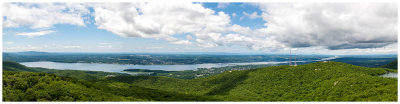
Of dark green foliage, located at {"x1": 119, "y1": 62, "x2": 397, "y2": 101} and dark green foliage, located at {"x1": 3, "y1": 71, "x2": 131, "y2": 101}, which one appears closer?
dark green foliage, located at {"x1": 3, "y1": 71, "x2": 131, "y2": 101}

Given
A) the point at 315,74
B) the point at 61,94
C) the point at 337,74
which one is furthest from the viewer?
the point at 315,74

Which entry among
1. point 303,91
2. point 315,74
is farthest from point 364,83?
point 315,74

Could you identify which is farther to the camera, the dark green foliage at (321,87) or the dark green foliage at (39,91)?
the dark green foliage at (321,87)

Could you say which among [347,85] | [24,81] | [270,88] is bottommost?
[270,88]

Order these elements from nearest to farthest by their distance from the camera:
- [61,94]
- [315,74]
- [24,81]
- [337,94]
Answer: [61,94] < [24,81] < [337,94] < [315,74]

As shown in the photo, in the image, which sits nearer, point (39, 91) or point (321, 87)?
point (39, 91)

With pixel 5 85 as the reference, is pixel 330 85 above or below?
below

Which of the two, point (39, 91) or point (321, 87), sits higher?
point (39, 91)

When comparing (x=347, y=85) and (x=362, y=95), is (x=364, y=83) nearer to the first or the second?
(x=347, y=85)

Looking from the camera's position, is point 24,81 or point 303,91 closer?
point 24,81

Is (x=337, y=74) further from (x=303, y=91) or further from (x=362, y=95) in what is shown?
(x=362, y=95)
